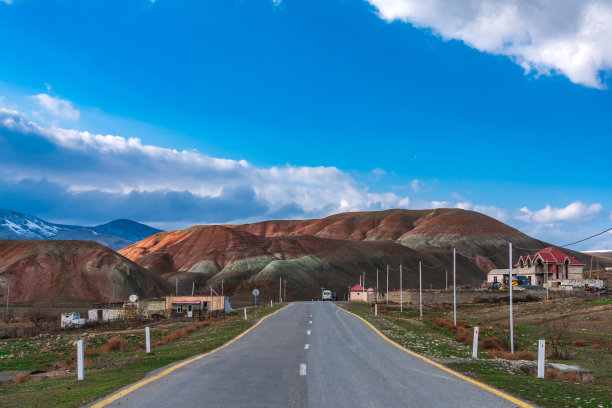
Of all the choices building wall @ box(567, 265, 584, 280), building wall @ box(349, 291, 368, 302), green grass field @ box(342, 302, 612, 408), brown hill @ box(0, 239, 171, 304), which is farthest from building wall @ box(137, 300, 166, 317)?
building wall @ box(567, 265, 584, 280)

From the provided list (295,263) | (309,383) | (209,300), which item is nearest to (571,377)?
(309,383)

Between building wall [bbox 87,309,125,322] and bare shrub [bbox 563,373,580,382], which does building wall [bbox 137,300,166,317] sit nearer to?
building wall [bbox 87,309,125,322]

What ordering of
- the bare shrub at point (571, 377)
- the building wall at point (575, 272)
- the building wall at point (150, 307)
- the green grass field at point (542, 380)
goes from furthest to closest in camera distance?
the building wall at point (575, 272), the building wall at point (150, 307), the bare shrub at point (571, 377), the green grass field at point (542, 380)

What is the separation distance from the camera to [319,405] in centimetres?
984

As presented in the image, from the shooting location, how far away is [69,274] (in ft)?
416

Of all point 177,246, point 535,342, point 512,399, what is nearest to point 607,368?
point 535,342

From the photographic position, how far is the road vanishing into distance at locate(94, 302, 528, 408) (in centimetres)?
1018

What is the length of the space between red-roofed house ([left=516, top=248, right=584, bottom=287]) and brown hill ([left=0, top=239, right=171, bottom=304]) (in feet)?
280

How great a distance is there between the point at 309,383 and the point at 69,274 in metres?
127

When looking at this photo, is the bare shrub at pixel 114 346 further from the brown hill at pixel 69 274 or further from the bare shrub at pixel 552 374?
the brown hill at pixel 69 274

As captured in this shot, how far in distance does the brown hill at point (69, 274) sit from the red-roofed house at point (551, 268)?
8530 cm

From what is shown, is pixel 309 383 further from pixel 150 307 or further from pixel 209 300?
pixel 150 307

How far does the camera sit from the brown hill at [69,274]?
11950 centimetres

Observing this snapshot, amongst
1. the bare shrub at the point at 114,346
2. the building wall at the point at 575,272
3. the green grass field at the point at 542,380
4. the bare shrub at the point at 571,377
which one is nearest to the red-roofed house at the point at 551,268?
the building wall at the point at 575,272
